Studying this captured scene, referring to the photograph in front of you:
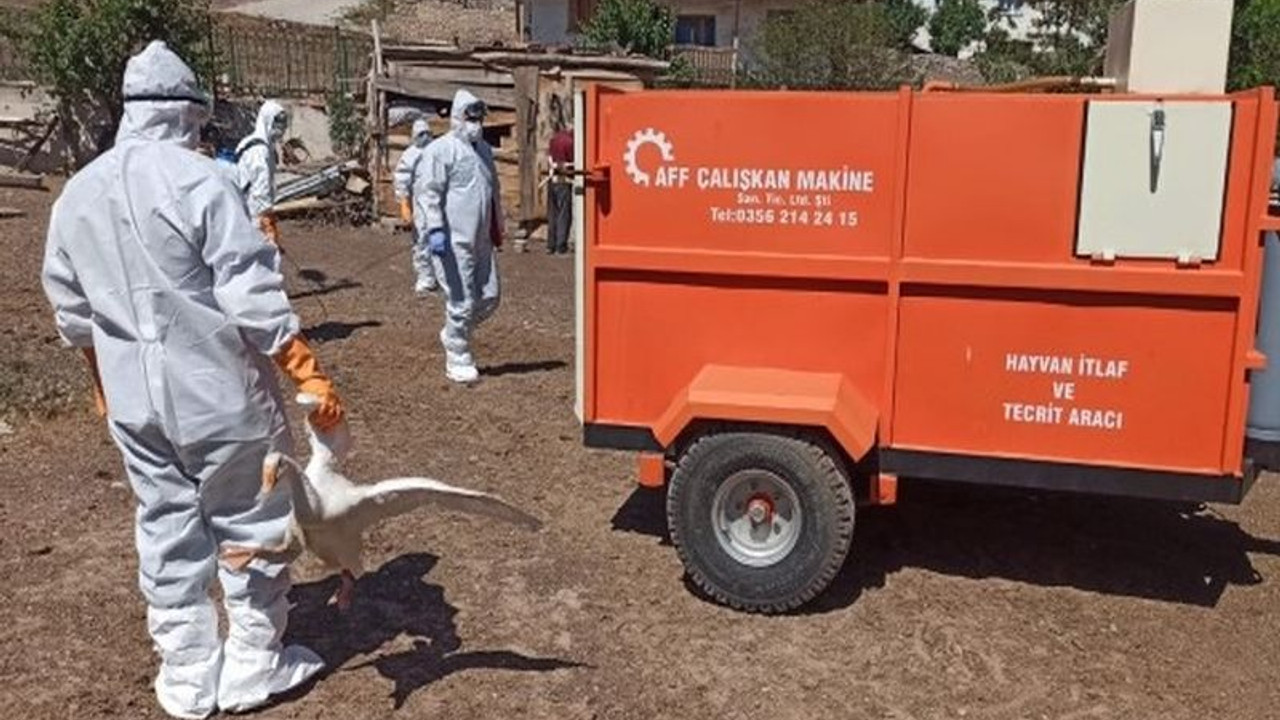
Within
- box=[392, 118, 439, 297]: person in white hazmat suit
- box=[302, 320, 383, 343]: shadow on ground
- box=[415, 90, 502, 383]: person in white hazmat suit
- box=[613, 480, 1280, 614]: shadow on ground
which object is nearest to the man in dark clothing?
box=[392, 118, 439, 297]: person in white hazmat suit

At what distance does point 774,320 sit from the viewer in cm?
484

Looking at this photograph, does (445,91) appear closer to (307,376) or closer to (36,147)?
(36,147)

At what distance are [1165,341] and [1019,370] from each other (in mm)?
493

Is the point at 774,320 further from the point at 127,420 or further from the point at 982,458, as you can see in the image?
the point at 127,420

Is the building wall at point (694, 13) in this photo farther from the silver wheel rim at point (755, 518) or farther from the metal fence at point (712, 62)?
the silver wheel rim at point (755, 518)

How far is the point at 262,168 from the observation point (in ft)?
27.3

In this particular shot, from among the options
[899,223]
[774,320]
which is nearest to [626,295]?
[774,320]

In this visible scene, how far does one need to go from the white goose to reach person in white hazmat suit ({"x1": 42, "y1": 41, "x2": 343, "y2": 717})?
68 mm

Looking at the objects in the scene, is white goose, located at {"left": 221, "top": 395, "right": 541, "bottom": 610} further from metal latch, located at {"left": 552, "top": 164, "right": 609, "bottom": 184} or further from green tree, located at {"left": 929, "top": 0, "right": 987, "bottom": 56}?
green tree, located at {"left": 929, "top": 0, "right": 987, "bottom": 56}

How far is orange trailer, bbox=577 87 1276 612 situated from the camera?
14.3 feet

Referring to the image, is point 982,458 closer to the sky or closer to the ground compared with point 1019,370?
closer to the ground

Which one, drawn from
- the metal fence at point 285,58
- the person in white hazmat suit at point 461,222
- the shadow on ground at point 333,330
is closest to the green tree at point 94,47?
the metal fence at point 285,58

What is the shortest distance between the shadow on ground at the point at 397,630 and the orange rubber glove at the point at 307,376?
3.16 feet

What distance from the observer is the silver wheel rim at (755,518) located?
4.76 metres
